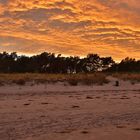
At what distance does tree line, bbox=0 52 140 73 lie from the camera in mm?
78500

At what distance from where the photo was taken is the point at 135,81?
3906cm

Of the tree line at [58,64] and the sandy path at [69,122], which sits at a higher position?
the tree line at [58,64]

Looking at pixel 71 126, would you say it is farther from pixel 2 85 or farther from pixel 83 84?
pixel 83 84

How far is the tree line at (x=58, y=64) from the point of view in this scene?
78500 millimetres

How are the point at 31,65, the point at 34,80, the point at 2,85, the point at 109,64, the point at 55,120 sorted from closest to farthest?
the point at 55,120 < the point at 2,85 < the point at 34,80 < the point at 31,65 < the point at 109,64

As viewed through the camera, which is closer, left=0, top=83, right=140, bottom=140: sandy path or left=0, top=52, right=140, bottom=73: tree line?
left=0, top=83, right=140, bottom=140: sandy path

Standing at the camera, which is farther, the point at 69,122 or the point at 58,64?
the point at 58,64

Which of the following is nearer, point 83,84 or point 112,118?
point 112,118

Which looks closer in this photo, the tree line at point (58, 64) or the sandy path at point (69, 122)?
the sandy path at point (69, 122)

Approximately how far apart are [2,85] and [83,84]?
7.21 metres

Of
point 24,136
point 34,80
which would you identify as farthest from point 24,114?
point 34,80

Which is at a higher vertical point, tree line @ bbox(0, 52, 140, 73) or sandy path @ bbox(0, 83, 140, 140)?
tree line @ bbox(0, 52, 140, 73)

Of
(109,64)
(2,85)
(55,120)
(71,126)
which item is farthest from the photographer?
(109,64)

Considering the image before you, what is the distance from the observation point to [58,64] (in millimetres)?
82312
